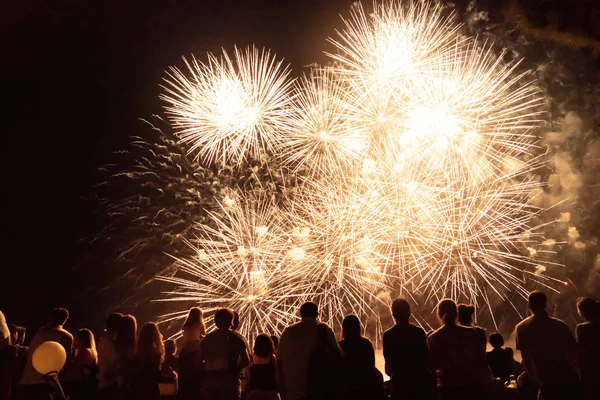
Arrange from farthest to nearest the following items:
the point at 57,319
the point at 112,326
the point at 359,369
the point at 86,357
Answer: the point at 57,319, the point at 86,357, the point at 112,326, the point at 359,369

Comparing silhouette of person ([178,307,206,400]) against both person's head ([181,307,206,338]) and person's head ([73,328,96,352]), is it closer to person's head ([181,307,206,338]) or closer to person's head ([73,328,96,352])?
person's head ([181,307,206,338])

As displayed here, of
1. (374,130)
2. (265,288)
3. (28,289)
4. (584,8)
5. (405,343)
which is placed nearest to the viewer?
(405,343)

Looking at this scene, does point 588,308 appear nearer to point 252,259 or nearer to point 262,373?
point 262,373

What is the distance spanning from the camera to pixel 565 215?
21.5m

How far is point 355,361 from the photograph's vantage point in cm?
537

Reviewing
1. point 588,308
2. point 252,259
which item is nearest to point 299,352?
point 588,308

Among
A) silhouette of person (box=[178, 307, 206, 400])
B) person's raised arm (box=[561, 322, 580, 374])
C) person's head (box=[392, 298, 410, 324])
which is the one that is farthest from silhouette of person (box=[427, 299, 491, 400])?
silhouette of person (box=[178, 307, 206, 400])

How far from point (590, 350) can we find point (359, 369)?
2280 millimetres

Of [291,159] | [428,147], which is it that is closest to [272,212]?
[291,159]

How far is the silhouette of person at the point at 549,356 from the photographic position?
5.42 m

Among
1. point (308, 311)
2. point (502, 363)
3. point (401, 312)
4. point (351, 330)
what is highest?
point (308, 311)

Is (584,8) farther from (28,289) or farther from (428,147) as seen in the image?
(28,289)

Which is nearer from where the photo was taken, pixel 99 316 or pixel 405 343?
pixel 405 343

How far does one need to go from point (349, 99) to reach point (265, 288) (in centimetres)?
432
